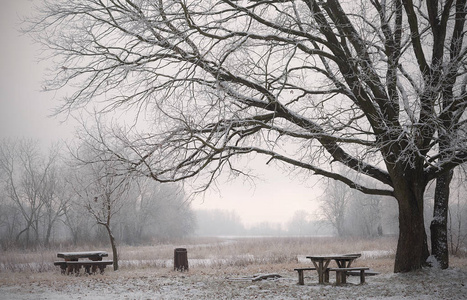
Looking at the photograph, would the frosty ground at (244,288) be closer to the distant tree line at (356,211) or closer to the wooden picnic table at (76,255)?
the wooden picnic table at (76,255)

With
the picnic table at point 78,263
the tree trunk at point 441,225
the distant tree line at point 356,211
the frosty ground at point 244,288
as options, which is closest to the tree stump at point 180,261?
the picnic table at point 78,263

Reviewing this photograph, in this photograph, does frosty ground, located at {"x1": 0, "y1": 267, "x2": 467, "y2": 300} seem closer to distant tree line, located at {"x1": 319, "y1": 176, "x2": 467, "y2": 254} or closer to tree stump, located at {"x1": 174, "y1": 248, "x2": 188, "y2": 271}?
tree stump, located at {"x1": 174, "y1": 248, "x2": 188, "y2": 271}

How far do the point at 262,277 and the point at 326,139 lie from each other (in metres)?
→ 4.13

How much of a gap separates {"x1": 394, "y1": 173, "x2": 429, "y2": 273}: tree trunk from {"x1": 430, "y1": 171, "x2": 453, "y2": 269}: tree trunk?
1.29 m

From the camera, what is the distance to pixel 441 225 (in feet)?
39.3

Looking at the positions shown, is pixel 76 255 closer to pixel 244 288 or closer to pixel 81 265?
pixel 81 265

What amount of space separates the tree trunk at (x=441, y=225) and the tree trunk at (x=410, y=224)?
1.29 m

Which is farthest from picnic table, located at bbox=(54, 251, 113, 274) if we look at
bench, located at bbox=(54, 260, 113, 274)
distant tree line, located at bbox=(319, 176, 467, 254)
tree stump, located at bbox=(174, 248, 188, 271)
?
distant tree line, located at bbox=(319, 176, 467, 254)

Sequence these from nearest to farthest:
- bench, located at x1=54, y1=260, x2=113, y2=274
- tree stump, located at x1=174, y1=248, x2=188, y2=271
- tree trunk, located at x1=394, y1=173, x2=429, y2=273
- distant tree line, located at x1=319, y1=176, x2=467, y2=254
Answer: tree trunk, located at x1=394, y1=173, x2=429, y2=273
bench, located at x1=54, y1=260, x2=113, y2=274
tree stump, located at x1=174, y1=248, x2=188, y2=271
distant tree line, located at x1=319, y1=176, x2=467, y2=254

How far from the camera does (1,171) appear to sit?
120ft

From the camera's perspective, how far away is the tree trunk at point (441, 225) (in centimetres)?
1151

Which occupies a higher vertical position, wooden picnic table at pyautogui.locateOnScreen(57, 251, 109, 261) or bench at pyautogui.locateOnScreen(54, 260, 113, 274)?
wooden picnic table at pyautogui.locateOnScreen(57, 251, 109, 261)

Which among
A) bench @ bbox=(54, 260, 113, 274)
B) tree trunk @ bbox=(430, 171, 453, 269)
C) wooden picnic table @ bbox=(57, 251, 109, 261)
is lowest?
bench @ bbox=(54, 260, 113, 274)

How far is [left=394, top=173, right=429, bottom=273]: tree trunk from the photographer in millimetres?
10453
